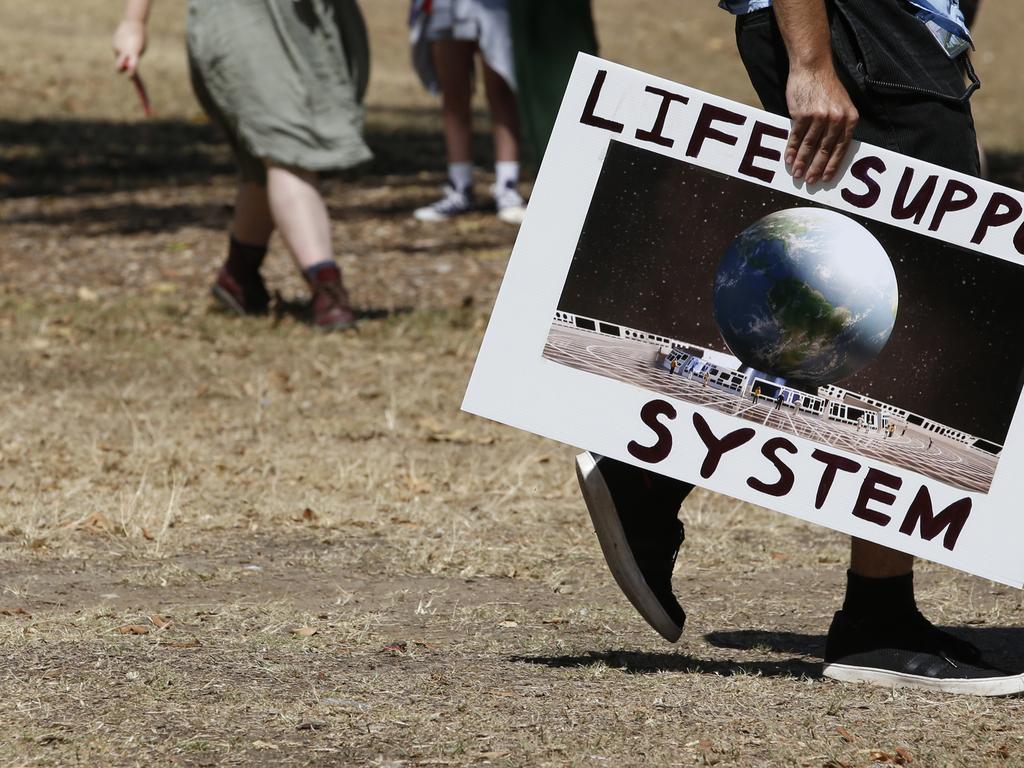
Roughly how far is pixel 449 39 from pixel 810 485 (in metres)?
6.14

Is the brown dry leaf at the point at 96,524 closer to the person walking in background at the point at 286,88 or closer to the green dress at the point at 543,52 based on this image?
the person walking in background at the point at 286,88

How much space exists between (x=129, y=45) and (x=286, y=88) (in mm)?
610

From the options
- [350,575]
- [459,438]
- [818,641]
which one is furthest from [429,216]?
[818,641]

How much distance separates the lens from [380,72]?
18078 mm

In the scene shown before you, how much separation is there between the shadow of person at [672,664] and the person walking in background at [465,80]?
5.19 meters

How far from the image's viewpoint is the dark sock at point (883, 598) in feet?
9.82

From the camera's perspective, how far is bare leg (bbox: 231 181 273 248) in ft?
21.3

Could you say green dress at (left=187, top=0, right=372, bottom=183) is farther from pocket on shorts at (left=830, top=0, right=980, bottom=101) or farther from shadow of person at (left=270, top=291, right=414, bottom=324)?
pocket on shorts at (left=830, top=0, right=980, bottom=101)

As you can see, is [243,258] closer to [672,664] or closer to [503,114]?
[503,114]

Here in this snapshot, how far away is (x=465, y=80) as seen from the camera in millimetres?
8727

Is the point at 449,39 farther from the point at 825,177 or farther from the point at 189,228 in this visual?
the point at 825,177

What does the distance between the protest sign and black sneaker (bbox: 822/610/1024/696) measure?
219mm

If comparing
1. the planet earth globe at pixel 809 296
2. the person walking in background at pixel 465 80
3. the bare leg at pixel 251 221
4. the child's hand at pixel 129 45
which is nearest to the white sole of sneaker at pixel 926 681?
the planet earth globe at pixel 809 296

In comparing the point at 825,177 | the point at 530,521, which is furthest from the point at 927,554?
the point at 530,521
